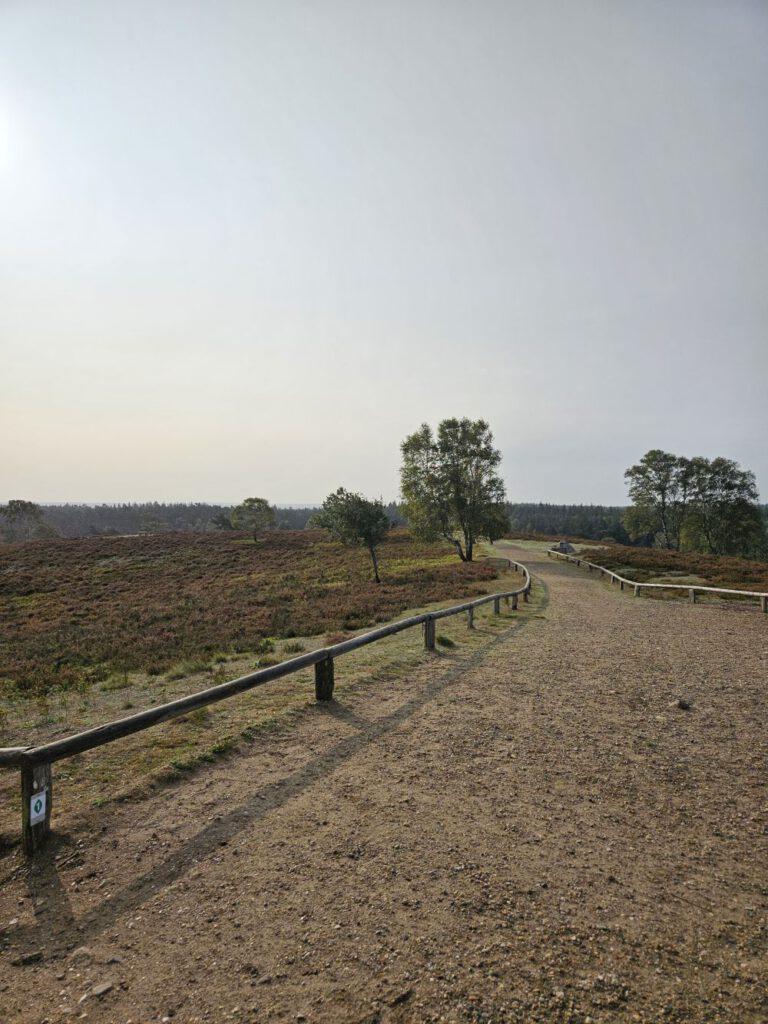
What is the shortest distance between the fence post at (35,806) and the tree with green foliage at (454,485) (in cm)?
3807

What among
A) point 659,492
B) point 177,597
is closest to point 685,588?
point 177,597

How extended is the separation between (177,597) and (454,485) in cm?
2459

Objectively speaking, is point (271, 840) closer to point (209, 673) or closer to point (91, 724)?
point (91, 724)

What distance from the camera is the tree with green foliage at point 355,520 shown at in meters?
36.4

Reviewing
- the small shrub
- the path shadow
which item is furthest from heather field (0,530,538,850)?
the path shadow

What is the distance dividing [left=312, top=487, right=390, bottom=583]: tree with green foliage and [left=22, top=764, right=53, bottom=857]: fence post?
31447mm

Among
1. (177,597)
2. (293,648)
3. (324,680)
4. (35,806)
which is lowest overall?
(177,597)

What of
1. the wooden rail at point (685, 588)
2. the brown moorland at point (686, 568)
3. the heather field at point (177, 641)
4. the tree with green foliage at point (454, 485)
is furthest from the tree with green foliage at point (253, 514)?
the wooden rail at point (685, 588)

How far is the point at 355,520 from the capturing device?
36.4 m

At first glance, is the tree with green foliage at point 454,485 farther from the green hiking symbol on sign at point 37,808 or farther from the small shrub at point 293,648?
the green hiking symbol on sign at point 37,808

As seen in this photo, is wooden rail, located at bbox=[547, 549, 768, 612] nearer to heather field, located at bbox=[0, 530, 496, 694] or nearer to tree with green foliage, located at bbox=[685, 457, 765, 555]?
heather field, located at bbox=[0, 530, 496, 694]

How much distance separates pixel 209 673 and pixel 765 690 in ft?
39.7

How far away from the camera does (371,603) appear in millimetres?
23016

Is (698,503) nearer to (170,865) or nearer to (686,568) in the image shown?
(686,568)
